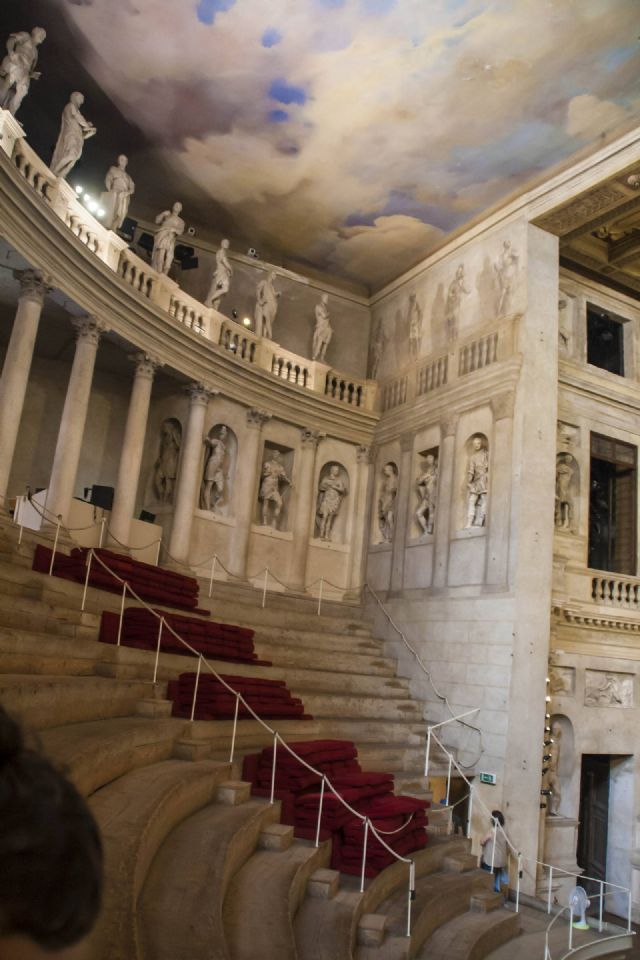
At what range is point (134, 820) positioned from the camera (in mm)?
5492

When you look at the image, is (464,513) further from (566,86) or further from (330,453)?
(566,86)

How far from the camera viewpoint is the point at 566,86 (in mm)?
13625

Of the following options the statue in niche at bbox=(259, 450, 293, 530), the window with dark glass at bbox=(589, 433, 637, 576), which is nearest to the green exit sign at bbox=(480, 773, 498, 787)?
the window with dark glass at bbox=(589, 433, 637, 576)

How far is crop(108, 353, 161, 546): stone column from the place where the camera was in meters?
14.6

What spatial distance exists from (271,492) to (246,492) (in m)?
0.71

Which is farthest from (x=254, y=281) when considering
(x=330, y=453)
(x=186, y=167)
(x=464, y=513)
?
(x=464, y=513)

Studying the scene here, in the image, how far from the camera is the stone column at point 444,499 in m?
15.5

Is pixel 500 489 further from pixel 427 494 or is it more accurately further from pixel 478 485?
pixel 427 494

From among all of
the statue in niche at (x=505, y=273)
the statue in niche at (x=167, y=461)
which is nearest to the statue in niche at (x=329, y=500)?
the statue in niche at (x=167, y=461)

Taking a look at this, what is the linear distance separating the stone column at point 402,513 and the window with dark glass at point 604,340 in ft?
14.8

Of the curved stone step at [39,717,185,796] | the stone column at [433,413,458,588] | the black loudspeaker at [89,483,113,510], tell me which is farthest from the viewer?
the stone column at [433,413,458,588]

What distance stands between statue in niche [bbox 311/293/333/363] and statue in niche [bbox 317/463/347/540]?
2874 mm

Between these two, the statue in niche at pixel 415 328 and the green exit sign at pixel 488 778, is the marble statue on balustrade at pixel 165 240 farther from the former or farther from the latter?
the green exit sign at pixel 488 778

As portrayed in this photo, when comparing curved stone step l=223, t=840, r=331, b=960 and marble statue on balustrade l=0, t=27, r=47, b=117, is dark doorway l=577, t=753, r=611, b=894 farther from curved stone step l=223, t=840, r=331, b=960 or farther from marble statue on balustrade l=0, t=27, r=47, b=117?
marble statue on balustrade l=0, t=27, r=47, b=117
